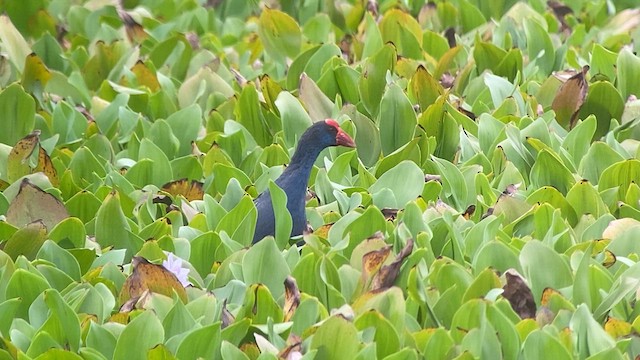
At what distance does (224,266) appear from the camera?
405cm

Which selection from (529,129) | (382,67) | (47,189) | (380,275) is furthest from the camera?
(382,67)

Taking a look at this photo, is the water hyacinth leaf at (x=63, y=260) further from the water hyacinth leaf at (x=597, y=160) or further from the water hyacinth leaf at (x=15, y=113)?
A: the water hyacinth leaf at (x=597, y=160)

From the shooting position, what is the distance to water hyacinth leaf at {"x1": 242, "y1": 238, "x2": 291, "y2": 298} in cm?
390

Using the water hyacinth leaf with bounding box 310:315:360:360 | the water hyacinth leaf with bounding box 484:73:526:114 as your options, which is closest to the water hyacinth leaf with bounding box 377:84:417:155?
the water hyacinth leaf with bounding box 484:73:526:114

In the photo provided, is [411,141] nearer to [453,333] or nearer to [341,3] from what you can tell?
[453,333]

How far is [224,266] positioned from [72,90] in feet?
7.43

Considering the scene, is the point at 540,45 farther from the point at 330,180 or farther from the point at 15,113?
the point at 15,113

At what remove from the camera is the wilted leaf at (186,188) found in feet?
16.2

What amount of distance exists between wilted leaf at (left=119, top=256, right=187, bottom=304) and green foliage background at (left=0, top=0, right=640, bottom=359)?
0.06ft

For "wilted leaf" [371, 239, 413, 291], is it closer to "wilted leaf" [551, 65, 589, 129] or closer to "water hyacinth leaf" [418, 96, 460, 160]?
"water hyacinth leaf" [418, 96, 460, 160]

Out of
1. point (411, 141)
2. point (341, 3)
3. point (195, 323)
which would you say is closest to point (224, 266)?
point (195, 323)

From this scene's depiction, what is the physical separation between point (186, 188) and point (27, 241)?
2.84 feet

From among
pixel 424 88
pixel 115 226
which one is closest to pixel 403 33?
pixel 424 88

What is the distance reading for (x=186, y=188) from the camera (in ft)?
16.2
